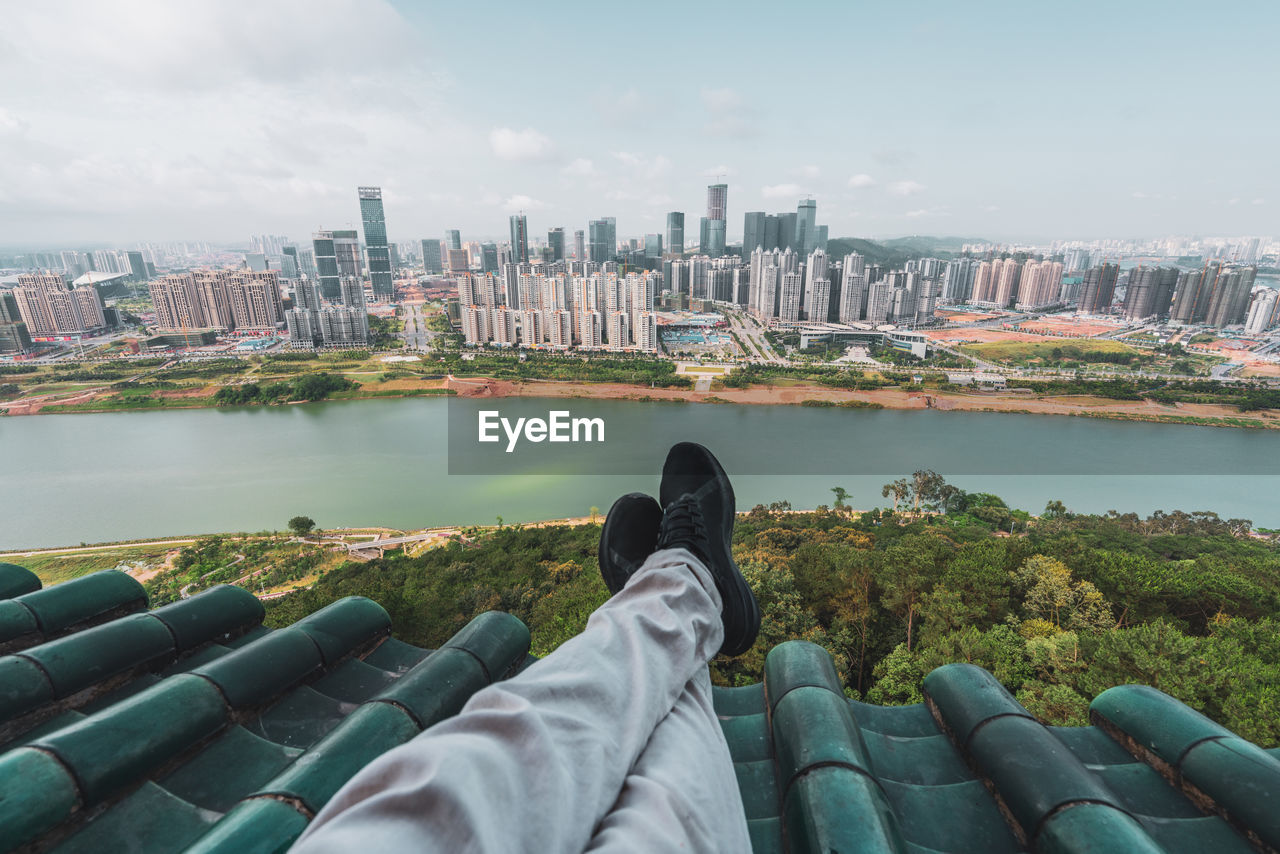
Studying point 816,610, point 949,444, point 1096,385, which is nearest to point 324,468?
point 816,610

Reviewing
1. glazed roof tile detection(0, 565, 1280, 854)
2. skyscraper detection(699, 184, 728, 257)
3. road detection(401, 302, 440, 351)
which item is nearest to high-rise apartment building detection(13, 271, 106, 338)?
road detection(401, 302, 440, 351)

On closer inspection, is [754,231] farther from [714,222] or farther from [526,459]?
[526,459]

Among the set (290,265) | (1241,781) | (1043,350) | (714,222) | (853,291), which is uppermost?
(714,222)

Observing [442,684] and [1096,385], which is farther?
[1096,385]

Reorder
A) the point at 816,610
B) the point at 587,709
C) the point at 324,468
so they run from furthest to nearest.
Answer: the point at 324,468
the point at 816,610
the point at 587,709

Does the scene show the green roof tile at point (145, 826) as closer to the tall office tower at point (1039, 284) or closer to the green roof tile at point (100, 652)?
the green roof tile at point (100, 652)

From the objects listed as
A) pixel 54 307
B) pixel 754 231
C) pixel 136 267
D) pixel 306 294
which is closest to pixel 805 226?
pixel 754 231

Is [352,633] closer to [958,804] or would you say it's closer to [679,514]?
[679,514]
